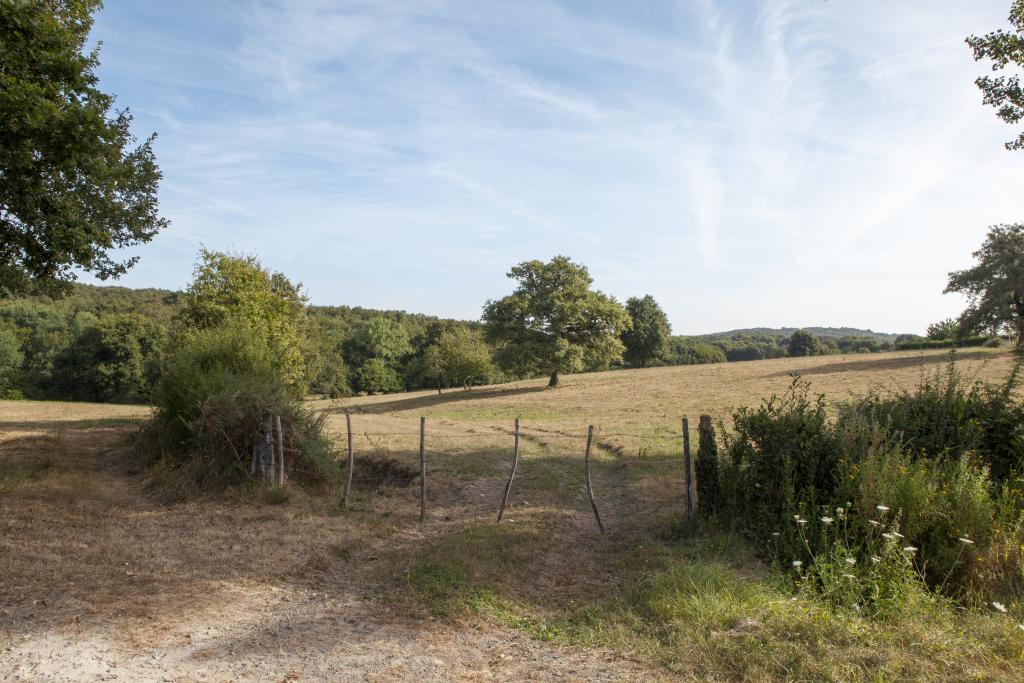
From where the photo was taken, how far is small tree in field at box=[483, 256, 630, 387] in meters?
40.8

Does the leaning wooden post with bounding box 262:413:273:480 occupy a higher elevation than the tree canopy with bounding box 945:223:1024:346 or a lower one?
lower

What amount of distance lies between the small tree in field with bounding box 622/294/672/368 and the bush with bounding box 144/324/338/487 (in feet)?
197

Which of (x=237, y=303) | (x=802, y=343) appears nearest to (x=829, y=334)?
(x=802, y=343)

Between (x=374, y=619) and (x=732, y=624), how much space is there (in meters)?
3.72

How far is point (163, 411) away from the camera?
16.3m

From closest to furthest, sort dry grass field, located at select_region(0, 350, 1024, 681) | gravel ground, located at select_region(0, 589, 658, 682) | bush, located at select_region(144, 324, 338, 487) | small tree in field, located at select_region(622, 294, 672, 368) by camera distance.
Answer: gravel ground, located at select_region(0, 589, 658, 682), dry grass field, located at select_region(0, 350, 1024, 681), bush, located at select_region(144, 324, 338, 487), small tree in field, located at select_region(622, 294, 672, 368)

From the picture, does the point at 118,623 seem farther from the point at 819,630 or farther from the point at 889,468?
the point at 889,468

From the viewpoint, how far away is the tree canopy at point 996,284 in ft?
122

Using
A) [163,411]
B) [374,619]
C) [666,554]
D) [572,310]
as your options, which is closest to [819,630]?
[666,554]

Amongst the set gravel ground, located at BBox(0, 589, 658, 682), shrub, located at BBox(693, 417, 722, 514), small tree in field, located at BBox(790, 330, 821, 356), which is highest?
small tree in field, located at BBox(790, 330, 821, 356)

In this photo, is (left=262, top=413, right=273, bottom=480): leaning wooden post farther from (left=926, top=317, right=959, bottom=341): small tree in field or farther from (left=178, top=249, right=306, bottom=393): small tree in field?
(left=926, top=317, right=959, bottom=341): small tree in field

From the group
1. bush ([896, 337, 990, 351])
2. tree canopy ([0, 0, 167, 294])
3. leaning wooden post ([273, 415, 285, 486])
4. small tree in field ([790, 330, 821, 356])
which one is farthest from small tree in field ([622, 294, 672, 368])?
tree canopy ([0, 0, 167, 294])

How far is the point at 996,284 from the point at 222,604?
46.7 metres

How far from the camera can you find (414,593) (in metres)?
7.12
